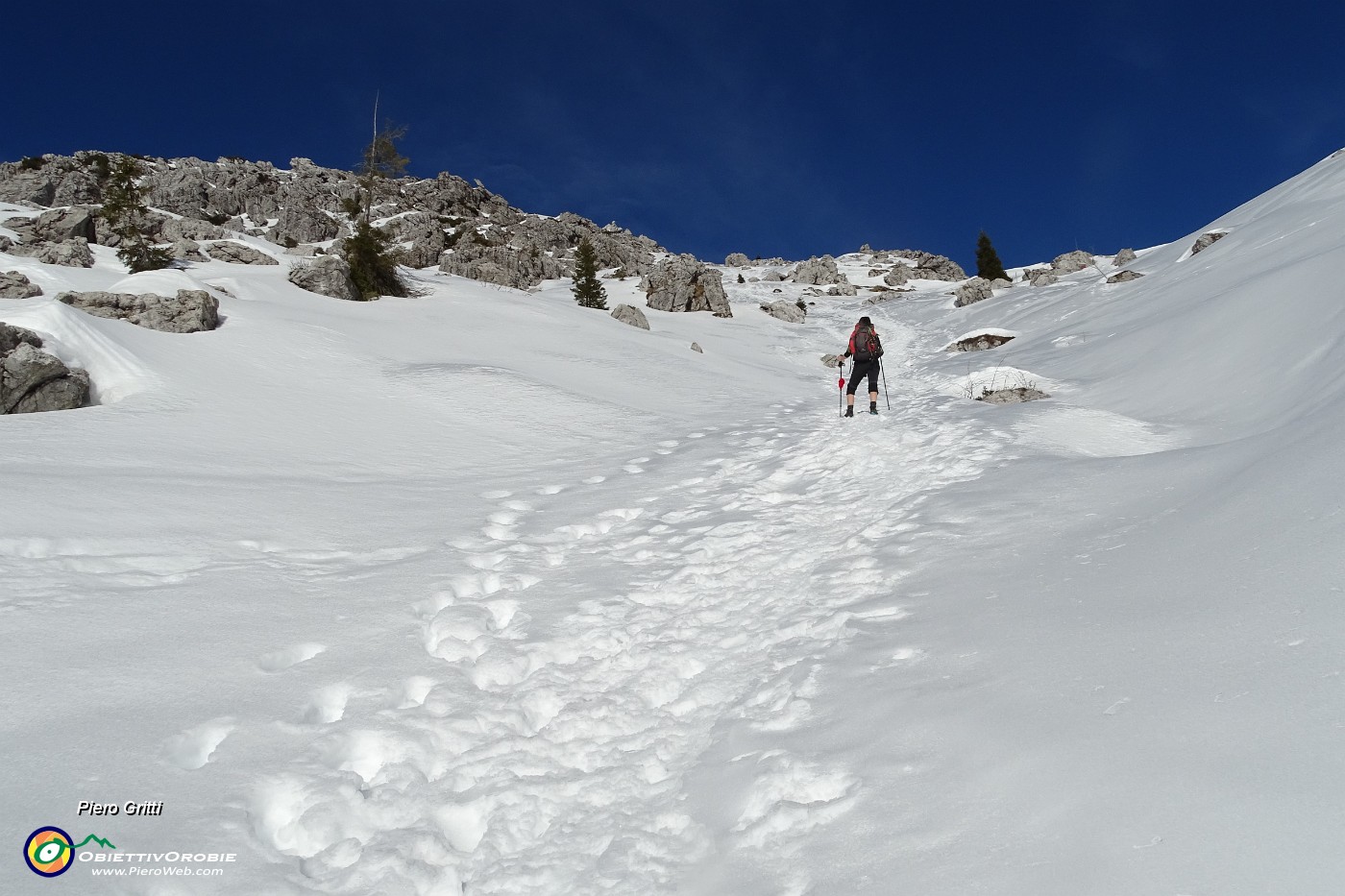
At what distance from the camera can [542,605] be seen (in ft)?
15.5

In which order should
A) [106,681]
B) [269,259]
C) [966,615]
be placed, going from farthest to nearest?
[269,259] → [966,615] → [106,681]

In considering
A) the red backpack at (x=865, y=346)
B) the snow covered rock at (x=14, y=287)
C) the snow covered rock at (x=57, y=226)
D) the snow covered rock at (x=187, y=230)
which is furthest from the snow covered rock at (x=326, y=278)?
the red backpack at (x=865, y=346)

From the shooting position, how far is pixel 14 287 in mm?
12375

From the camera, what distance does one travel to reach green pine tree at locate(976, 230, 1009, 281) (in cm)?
4616

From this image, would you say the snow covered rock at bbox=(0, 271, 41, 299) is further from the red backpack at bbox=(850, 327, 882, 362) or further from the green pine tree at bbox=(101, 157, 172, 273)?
the red backpack at bbox=(850, 327, 882, 362)

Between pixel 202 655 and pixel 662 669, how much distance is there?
2.48m

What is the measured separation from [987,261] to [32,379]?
1989 inches

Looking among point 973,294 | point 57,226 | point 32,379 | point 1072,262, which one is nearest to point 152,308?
point 32,379

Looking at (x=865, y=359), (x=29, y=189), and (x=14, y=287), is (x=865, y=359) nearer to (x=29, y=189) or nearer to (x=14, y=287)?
(x=14, y=287)

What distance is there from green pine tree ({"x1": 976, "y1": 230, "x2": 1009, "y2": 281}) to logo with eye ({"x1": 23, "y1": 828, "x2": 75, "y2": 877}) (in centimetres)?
5141

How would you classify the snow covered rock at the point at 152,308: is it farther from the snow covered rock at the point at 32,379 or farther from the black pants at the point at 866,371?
the black pants at the point at 866,371

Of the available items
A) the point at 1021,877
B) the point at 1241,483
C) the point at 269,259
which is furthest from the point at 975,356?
the point at 269,259

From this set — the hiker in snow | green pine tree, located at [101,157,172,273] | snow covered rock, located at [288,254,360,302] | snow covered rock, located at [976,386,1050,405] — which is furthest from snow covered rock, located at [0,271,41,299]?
snow covered rock, located at [976,386,1050,405]

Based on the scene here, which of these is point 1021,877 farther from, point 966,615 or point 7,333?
point 7,333
